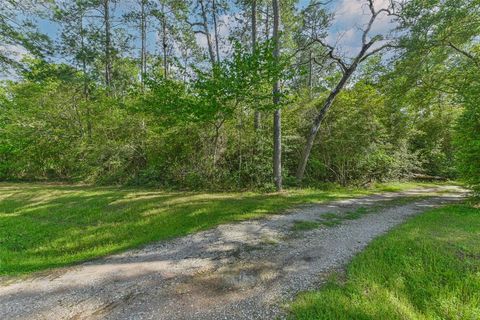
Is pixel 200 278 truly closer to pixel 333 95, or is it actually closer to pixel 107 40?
pixel 333 95

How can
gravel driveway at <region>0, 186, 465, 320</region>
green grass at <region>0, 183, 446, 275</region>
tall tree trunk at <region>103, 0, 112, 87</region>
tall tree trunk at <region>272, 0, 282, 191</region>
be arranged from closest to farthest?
gravel driveway at <region>0, 186, 465, 320</region> < green grass at <region>0, 183, 446, 275</region> < tall tree trunk at <region>272, 0, 282, 191</region> < tall tree trunk at <region>103, 0, 112, 87</region>

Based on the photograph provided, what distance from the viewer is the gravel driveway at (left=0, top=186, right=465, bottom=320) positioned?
8.21 feet

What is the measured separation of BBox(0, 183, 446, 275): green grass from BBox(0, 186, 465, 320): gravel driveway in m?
0.62

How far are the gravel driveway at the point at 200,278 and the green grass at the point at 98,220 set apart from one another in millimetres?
622

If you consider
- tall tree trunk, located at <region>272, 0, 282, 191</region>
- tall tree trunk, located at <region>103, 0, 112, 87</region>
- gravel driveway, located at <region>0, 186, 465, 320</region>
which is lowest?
gravel driveway, located at <region>0, 186, 465, 320</region>

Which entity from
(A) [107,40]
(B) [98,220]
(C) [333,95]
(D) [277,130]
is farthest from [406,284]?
(A) [107,40]

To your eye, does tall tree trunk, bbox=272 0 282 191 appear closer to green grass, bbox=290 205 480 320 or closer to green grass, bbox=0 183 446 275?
green grass, bbox=0 183 446 275

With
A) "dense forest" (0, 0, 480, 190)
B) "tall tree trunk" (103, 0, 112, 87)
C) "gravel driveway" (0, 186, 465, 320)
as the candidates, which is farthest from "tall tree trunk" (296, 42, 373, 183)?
"tall tree trunk" (103, 0, 112, 87)

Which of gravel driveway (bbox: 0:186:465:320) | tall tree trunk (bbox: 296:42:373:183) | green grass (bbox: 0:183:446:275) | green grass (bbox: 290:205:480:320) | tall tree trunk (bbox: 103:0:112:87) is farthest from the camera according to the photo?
tall tree trunk (bbox: 103:0:112:87)

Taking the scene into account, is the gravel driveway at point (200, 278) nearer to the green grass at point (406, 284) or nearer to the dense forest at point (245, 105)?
the green grass at point (406, 284)

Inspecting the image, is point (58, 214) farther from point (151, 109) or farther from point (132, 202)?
point (151, 109)

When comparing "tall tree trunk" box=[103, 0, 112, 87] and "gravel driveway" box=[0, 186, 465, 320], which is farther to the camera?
"tall tree trunk" box=[103, 0, 112, 87]

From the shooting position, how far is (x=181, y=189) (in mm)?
10828

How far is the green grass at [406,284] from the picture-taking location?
2.38 m
